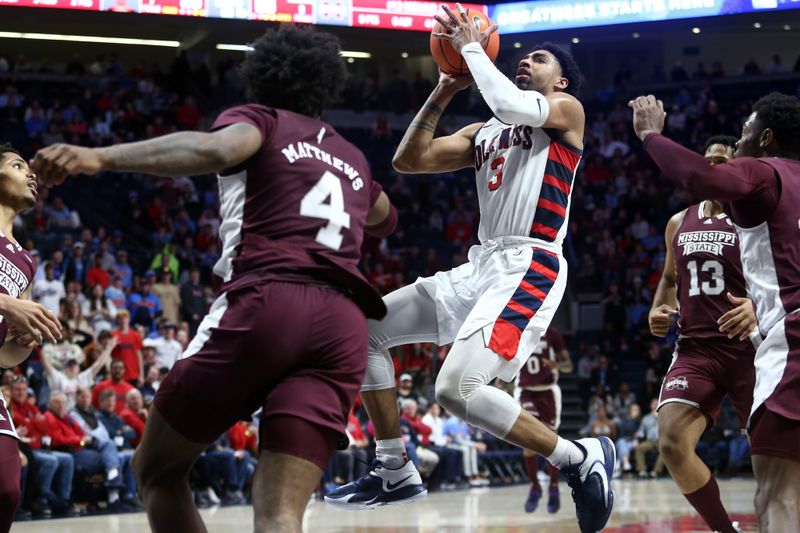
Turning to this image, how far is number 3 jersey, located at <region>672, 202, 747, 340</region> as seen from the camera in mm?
7082

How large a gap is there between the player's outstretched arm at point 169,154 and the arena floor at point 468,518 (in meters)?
6.24

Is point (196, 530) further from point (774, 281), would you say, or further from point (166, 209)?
point (166, 209)

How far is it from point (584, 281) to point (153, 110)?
9470 millimetres

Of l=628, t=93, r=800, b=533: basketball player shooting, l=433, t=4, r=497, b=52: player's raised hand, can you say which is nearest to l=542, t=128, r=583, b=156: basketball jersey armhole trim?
l=433, t=4, r=497, b=52: player's raised hand

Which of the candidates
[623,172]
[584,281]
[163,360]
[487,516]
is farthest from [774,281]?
[623,172]

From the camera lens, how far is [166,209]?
1995 centimetres

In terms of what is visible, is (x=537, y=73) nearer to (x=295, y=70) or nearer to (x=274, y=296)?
(x=295, y=70)

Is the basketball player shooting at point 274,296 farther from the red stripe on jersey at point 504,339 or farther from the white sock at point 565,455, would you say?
the white sock at point 565,455

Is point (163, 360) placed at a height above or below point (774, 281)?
below

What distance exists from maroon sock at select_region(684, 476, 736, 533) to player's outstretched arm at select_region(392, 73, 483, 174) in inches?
102

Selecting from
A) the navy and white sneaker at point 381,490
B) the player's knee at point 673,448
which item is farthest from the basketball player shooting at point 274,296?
the player's knee at point 673,448

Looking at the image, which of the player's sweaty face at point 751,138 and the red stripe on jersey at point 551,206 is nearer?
the player's sweaty face at point 751,138

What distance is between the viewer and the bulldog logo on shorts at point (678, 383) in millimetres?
6918

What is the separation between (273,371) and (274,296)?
25cm
